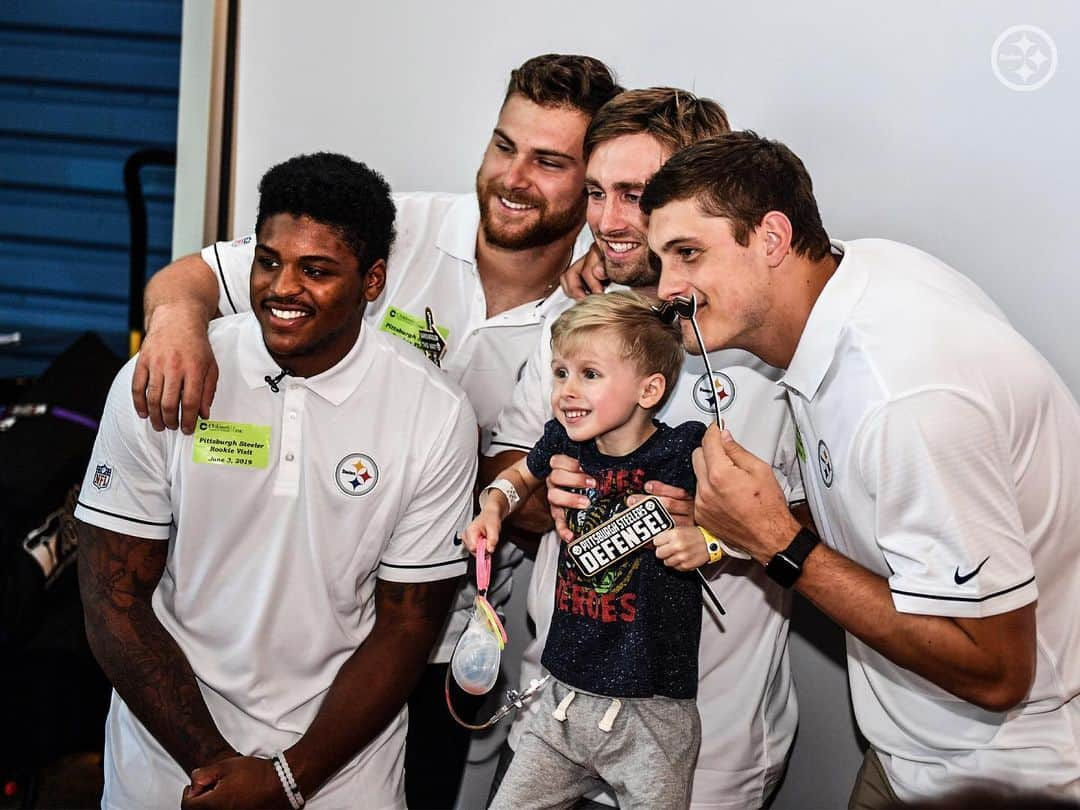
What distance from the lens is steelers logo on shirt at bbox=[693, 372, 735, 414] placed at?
7.56ft

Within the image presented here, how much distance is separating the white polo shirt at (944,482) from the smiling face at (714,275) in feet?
0.35

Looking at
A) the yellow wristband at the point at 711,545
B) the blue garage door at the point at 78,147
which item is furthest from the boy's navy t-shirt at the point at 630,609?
the blue garage door at the point at 78,147

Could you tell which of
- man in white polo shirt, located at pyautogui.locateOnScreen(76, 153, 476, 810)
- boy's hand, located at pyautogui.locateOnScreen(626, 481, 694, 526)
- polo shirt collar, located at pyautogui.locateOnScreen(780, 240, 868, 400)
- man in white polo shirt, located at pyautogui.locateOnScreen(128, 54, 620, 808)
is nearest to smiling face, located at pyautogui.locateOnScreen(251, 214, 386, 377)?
man in white polo shirt, located at pyautogui.locateOnScreen(76, 153, 476, 810)

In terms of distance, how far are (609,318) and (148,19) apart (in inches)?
123

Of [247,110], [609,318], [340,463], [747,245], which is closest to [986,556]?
[747,245]

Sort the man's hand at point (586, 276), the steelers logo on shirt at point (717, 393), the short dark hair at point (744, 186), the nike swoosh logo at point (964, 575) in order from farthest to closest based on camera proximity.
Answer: the man's hand at point (586, 276), the steelers logo on shirt at point (717, 393), the short dark hair at point (744, 186), the nike swoosh logo at point (964, 575)

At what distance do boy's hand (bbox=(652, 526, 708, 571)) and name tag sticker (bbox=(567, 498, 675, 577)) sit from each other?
0.05m

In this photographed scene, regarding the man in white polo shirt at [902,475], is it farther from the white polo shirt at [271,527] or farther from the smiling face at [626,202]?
the white polo shirt at [271,527]

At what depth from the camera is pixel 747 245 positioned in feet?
6.48

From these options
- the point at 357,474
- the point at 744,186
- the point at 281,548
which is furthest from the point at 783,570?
the point at 281,548

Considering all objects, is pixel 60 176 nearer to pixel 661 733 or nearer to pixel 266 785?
pixel 266 785

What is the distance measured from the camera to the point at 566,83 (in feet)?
8.57

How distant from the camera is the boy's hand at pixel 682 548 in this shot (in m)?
2.00

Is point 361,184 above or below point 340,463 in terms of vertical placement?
above
